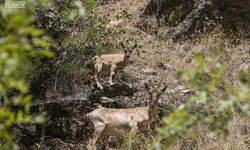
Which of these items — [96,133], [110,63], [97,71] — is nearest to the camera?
[96,133]

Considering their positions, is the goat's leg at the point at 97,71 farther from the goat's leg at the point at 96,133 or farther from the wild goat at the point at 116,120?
the goat's leg at the point at 96,133

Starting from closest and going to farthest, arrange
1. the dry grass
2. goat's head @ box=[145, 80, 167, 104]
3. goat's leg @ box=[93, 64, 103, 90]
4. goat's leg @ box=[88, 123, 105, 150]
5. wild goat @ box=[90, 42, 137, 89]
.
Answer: goat's leg @ box=[88, 123, 105, 150] < goat's head @ box=[145, 80, 167, 104] < goat's leg @ box=[93, 64, 103, 90] < wild goat @ box=[90, 42, 137, 89] < the dry grass

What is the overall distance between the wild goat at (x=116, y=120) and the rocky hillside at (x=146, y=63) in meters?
0.29

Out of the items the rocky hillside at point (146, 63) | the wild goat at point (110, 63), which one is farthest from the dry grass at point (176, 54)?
the wild goat at point (110, 63)

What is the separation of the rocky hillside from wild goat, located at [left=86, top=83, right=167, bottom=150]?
292mm

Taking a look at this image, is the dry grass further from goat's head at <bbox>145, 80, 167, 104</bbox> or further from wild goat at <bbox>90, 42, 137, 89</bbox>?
goat's head at <bbox>145, 80, 167, 104</bbox>

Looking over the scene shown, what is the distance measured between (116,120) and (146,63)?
150 inches

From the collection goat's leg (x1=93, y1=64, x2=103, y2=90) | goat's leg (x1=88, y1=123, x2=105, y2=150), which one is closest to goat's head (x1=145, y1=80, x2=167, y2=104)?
goat's leg (x1=88, y1=123, x2=105, y2=150)

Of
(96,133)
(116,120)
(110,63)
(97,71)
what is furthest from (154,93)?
(110,63)

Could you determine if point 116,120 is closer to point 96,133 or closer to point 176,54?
point 96,133

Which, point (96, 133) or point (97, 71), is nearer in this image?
point (96, 133)

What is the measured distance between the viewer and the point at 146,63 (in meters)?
12.7

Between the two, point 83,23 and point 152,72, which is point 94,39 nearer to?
point 152,72

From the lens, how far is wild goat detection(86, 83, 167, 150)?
9031 mm
